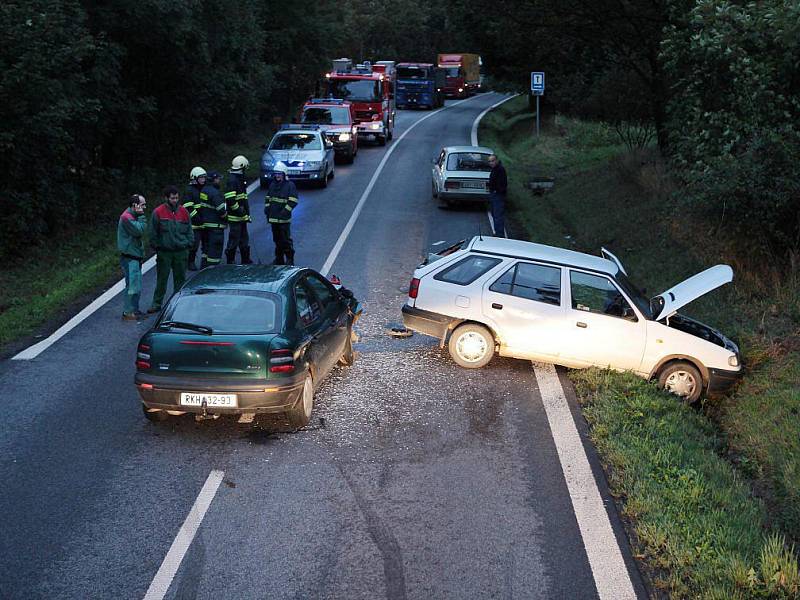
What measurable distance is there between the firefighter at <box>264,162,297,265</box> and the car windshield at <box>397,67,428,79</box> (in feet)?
141

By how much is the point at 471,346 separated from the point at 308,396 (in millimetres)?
2721

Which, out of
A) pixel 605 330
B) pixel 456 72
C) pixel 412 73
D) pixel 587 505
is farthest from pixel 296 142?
pixel 456 72

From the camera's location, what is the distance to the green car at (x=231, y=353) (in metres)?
8.24

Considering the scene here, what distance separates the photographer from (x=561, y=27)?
75.6ft

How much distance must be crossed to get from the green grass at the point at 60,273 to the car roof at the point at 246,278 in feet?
12.9

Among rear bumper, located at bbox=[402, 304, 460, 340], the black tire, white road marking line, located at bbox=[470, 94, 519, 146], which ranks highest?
rear bumper, located at bbox=[402, 304, 460, 340]

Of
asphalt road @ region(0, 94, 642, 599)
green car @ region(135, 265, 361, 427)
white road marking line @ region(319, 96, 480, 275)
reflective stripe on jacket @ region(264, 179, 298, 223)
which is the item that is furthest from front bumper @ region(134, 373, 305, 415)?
white road marking line @ region(319, 96, 480, 275)

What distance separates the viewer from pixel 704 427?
9.78 metres

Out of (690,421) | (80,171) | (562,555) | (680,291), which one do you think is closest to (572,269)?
(680,291)

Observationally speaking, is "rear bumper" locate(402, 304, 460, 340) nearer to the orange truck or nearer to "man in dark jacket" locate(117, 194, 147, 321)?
"man in dark jacket" locate(117, 194, 147, 321)

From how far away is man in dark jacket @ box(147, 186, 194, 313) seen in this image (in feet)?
41.7

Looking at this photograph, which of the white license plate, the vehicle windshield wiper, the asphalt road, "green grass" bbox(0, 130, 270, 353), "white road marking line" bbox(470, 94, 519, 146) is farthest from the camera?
"white road marking line" bbox(470, 94, 519, 146)

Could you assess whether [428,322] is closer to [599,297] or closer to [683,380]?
[599,297]

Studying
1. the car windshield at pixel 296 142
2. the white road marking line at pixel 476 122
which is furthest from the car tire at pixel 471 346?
the white road marking line at pixel 476 122
